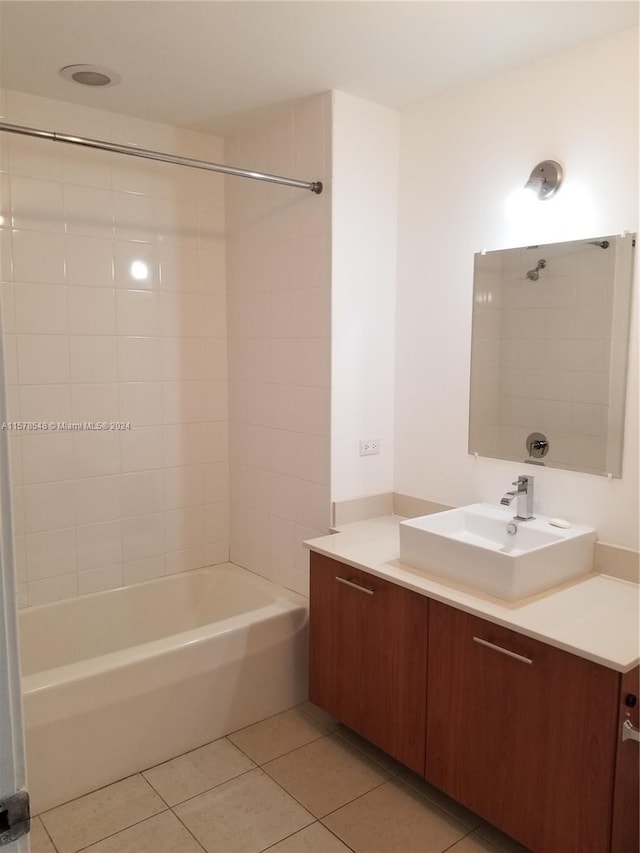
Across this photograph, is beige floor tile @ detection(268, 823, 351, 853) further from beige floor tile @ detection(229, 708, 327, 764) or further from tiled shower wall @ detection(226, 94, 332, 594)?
tiled shower wall @ detection(226, 94, 332, 594)

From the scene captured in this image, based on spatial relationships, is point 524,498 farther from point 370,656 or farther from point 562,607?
point 370,656

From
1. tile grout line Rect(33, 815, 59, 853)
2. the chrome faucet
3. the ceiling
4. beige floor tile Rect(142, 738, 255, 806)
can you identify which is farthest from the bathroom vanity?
the ceiling

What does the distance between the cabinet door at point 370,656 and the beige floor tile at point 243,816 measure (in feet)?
1.17

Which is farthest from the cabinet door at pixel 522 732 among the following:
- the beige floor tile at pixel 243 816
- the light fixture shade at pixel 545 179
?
the light fixture shade at pixel 545 179

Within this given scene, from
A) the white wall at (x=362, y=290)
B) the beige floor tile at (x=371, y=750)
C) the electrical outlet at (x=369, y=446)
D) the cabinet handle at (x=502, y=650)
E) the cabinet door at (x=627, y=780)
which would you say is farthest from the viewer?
the electrical outlet at (x=369, y=446)

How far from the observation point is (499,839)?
6.47ft

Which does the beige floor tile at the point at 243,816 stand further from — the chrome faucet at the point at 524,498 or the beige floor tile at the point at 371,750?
the chrome faucet at the point at 524,498

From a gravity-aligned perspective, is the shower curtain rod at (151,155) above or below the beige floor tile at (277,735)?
above

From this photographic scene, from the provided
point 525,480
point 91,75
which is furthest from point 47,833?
point 91,75

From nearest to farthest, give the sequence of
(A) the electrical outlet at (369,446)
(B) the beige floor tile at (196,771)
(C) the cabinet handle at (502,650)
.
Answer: (C) the cabinet handle at (502,650), (B) the beige floor tile at (196,771), (A) the electrical outlet at (369,446)

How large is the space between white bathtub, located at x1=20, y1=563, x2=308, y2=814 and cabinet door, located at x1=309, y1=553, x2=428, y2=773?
0.71ft

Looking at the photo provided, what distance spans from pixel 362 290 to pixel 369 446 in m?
0.65

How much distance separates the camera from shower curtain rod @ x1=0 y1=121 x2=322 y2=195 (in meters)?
1.92

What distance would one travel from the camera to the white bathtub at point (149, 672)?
2137 millimetres
